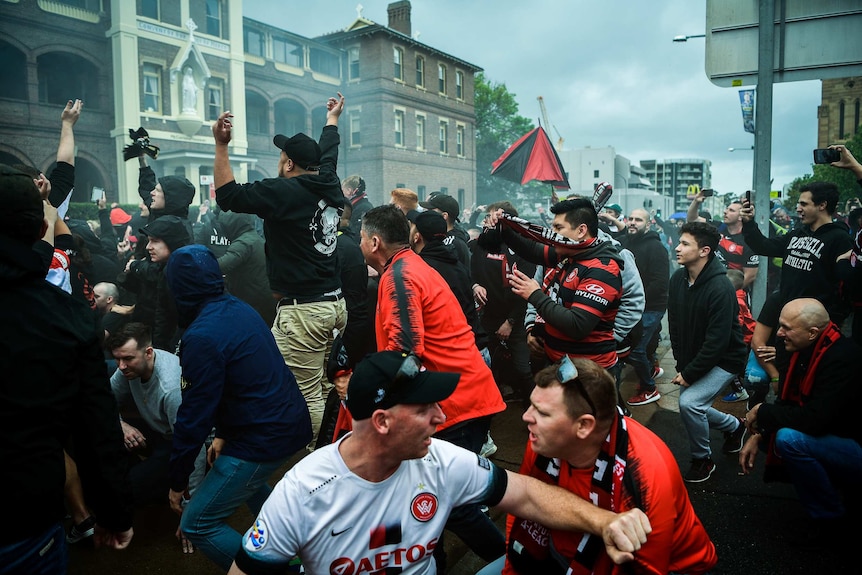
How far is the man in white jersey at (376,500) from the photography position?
191 centimetres

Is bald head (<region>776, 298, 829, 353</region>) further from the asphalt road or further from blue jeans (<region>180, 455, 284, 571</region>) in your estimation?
blue jeans (<region>180, 455, 284, 571</region>)

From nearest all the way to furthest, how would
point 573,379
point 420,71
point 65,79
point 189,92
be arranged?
point 573,379 → point 65,79 → point 189,92 → point 420,71

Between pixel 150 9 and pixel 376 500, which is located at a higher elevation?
pixel 150 9

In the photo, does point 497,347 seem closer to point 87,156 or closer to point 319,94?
→ point 87,156

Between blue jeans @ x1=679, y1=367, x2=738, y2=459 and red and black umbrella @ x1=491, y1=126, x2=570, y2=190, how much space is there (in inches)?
296

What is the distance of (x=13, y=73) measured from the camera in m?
22.0

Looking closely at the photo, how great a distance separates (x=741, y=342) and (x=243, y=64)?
27951 millimetres

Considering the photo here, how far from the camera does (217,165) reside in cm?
383

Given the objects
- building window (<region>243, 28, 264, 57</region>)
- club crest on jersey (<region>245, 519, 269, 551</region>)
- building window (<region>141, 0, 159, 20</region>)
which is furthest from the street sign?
building window (<region>243, 28, 264, 57</region>)

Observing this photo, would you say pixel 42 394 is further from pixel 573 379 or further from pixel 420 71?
pixel 420 71

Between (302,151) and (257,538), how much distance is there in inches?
114

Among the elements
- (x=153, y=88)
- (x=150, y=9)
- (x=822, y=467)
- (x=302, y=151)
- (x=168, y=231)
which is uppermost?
(x=150, y=9)

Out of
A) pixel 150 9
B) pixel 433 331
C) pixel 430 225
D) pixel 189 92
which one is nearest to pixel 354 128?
pixel 189 92

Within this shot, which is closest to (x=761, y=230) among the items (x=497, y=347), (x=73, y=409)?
(x=497, y=347)
